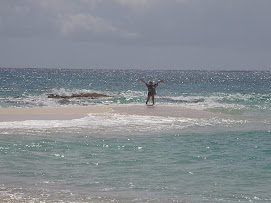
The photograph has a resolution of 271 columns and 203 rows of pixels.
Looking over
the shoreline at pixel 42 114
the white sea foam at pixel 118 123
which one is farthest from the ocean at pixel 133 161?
the shoreline at pixel 42 114

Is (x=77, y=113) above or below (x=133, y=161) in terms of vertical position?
above

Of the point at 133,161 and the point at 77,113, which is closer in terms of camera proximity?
the point at 133,161

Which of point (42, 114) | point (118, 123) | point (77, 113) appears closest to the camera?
point (118, 123)

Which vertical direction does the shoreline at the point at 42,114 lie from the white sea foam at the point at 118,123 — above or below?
above

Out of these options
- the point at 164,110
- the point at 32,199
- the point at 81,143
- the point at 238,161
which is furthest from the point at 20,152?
the point at 164,110

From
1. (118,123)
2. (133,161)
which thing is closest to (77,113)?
(118,123)

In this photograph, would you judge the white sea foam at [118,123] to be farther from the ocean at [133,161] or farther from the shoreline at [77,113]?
the shoreline at [77,113]

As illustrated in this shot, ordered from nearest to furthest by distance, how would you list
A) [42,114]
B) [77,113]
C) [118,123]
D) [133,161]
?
[133,161], [118,123], [42,114], [77,113]

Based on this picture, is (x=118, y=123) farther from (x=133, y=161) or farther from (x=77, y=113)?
(x=133, y=161)

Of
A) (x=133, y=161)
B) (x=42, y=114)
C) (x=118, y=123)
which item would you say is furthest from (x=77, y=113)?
(x=133, y=161)

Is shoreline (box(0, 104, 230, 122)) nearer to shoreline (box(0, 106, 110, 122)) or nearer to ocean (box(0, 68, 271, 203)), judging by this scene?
shoreline (box(0, 106, 110, 122))

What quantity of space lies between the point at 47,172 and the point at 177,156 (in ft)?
13.2

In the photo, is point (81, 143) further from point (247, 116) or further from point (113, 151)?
point (247, 116)

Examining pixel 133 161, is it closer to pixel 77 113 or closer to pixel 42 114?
pixel 42 114
